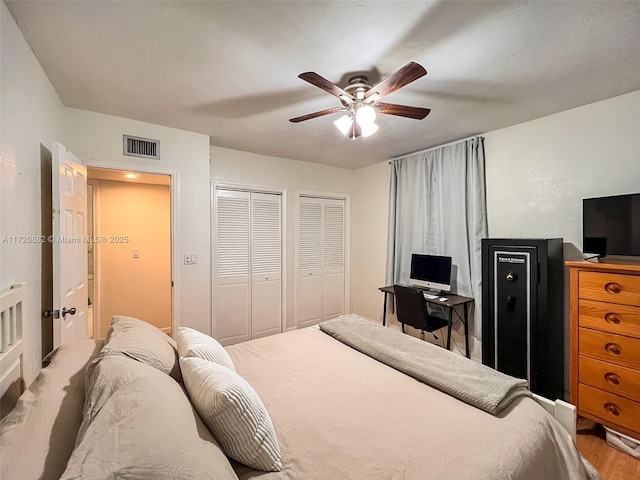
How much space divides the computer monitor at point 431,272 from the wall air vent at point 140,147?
2989 millimetres

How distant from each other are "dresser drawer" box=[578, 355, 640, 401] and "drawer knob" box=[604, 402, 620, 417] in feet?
0.29

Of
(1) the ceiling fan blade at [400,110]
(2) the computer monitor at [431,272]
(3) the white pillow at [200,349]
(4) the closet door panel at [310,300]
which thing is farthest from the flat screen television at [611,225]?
(4) the closet door panel at [310,300]

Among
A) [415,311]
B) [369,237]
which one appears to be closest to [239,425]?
[415,311]

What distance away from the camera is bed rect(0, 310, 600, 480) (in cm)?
75

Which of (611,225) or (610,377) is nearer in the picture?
(610,377)

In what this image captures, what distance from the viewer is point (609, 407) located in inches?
74.4

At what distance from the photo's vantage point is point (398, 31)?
4.77 ft

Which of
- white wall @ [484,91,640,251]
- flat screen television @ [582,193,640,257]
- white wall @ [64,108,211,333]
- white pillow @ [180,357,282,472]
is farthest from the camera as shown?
white wall @ [64,108,211,333]

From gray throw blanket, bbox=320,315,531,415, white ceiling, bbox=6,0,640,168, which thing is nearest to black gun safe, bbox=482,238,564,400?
gray throw blanket, bbox=320,315,531,415

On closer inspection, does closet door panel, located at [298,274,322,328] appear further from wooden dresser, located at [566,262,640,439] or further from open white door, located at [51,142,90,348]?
wooden dresser, located at [566,262,640,439]

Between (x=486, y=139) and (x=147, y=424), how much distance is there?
3.45m

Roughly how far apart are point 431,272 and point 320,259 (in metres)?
1.60

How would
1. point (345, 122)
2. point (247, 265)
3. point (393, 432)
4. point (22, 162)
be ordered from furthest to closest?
point (247, 265) < point (345, 122) < point (22, 162) < point (393, 432)

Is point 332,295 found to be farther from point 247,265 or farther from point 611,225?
point 611,225
